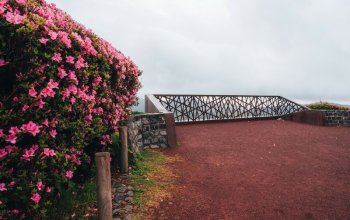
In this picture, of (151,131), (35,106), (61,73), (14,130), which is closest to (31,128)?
(14,130)

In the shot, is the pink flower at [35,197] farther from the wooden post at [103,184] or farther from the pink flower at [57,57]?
the pink flower at [57,57]

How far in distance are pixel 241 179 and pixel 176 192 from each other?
1.72 metres

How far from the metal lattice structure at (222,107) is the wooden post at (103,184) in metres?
11.2

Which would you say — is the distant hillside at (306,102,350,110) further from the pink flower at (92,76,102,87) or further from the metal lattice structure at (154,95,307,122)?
the pink flower at (92,76,102,87)

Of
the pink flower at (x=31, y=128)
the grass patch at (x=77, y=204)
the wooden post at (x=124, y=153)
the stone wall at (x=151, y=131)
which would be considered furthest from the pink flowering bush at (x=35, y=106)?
the stone wall at (x=151, y=131)

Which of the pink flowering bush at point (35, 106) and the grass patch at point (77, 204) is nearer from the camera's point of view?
the pink flowering bush at point (35, 106)

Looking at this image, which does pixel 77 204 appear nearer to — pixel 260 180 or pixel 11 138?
pixel 11 138

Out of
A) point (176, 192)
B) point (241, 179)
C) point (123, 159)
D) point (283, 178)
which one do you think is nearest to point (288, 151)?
point (283, 178)

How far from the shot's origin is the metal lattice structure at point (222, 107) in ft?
49.6

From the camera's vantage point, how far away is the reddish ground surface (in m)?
4.50

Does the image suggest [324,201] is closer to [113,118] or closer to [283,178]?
[283,178]

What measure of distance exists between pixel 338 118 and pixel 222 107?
6.87 metres

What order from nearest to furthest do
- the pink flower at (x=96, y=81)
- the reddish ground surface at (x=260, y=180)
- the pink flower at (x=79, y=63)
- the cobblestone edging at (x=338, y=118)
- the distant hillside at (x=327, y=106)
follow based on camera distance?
the pink flower at (x=79, y=63) < the pink flower at (x=96, y=81) < the reddish ground surface at (x=260, y=180) < the cobblestone edging at (x=338, y=118) < the distant hillside at (x=327, y=106)

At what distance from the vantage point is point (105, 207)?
3422 millimetres
